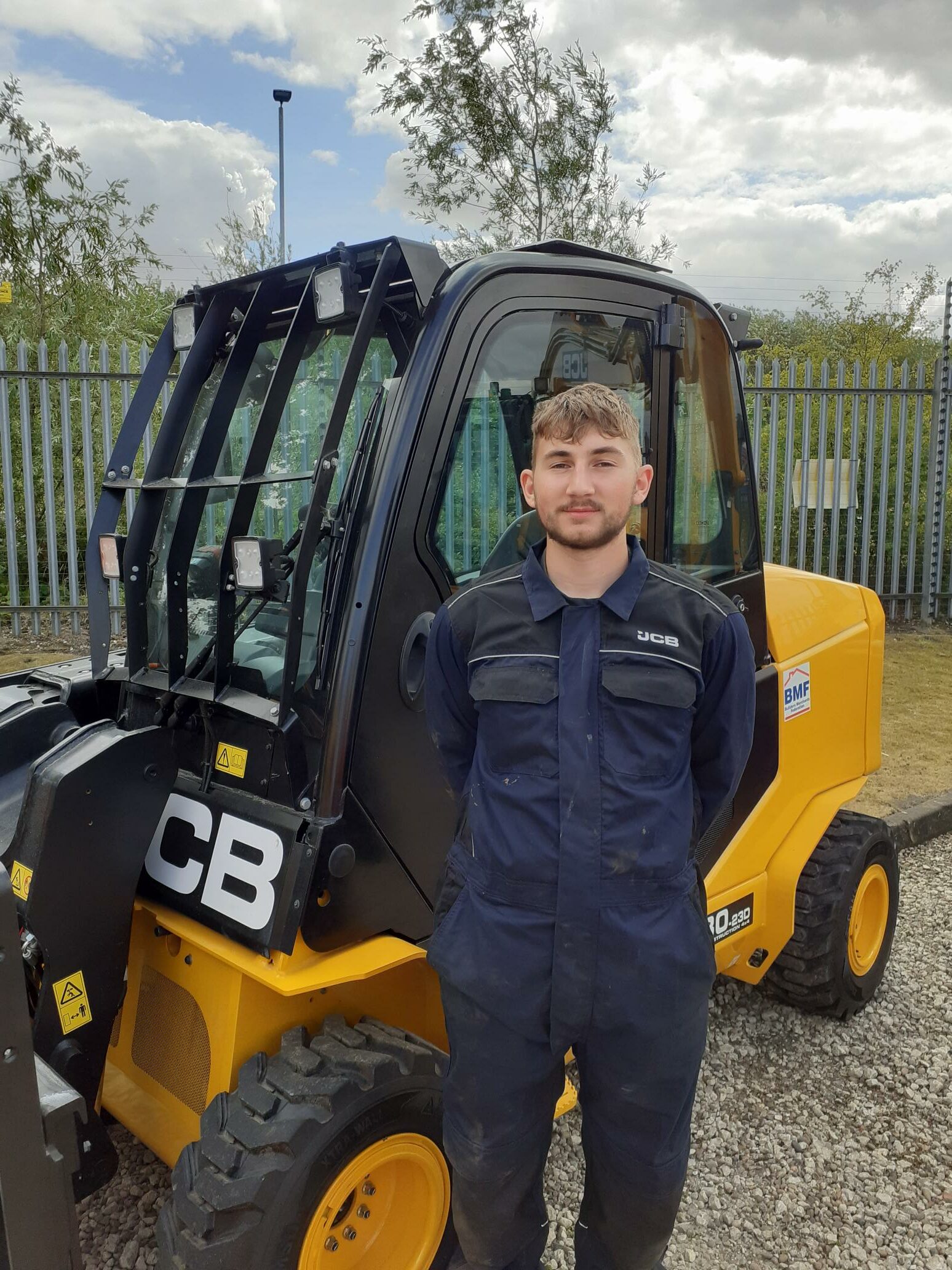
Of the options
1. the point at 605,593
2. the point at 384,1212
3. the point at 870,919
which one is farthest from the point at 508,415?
the point at 870,919

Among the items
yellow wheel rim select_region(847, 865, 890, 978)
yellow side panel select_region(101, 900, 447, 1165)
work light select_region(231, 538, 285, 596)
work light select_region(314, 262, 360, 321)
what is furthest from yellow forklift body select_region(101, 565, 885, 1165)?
work light select_region(314, 262, 360, 321)

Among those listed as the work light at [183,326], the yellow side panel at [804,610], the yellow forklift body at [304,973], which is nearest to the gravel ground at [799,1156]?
the yellow forklift body at [304,973]

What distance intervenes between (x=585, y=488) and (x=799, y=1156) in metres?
2.15

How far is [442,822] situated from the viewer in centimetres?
231

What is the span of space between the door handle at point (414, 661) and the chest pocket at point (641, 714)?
1.69 ft

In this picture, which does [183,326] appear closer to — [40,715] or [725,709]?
[40,715]

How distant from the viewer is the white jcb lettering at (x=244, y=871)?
80.8 inches

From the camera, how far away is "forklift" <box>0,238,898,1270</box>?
2.00 meters

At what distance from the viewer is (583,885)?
1.71 meters

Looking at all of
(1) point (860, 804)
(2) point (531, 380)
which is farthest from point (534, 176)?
(2) point (531, 380)

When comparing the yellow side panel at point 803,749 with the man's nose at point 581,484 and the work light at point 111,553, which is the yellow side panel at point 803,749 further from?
the work light at point 111,553

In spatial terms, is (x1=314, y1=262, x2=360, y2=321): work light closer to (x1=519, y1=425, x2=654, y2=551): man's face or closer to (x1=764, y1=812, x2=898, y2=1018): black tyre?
(x1=519, y1=425, x2=654, y2=551): man's face

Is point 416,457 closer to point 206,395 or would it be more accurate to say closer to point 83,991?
point 206,395

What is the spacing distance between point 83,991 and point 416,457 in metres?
1.29
